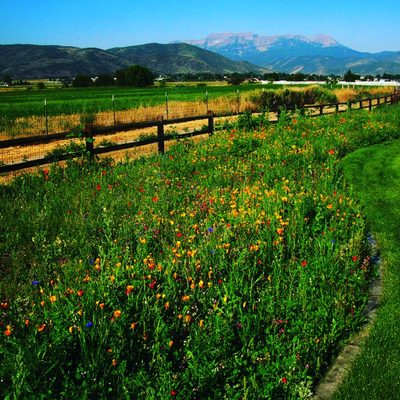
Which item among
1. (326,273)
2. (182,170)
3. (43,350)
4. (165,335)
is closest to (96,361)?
(43,350)

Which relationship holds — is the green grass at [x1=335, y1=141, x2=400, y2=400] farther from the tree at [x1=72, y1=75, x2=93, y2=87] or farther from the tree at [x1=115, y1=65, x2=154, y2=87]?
the tree at [x1=72, y1=75, x2=93, y2=87]

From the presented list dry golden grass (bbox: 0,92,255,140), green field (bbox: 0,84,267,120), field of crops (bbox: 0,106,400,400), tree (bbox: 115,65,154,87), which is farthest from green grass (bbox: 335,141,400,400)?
tree (bbox: 115,65,154,87)

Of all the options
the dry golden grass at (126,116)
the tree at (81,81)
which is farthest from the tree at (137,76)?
the dry golden grass at (126,116)

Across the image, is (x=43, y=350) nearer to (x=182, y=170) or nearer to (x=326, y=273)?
(x=326, y=273)

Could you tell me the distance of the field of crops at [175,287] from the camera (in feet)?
11.8

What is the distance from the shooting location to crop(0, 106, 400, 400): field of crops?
3602mm

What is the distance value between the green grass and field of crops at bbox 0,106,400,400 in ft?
0.91

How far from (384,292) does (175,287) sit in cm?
251

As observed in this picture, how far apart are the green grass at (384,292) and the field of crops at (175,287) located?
0.28m

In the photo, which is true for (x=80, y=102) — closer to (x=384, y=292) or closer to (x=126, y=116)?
(x=126, y=116)

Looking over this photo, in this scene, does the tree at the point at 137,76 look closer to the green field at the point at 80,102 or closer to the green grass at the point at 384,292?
the green field at the point at 80,102

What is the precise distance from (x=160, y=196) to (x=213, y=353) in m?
4.71

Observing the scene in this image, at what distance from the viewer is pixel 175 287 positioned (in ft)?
16.0

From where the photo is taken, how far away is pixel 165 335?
3938 millimetres
